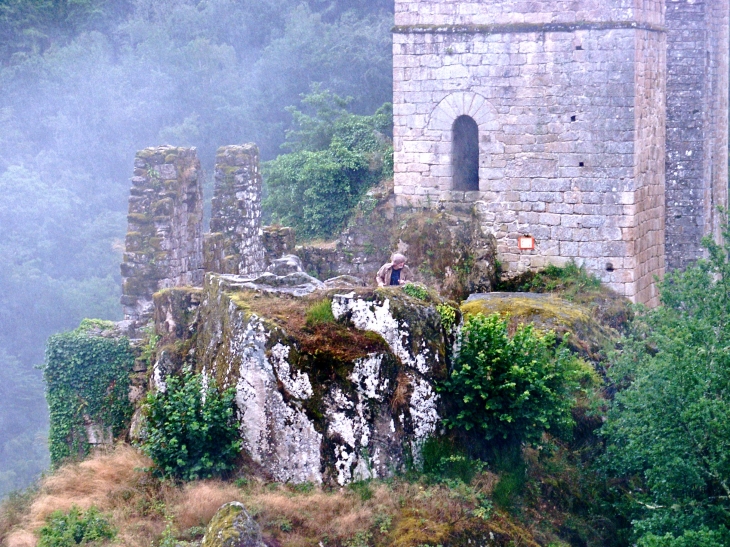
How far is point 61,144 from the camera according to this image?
3659 centimetres

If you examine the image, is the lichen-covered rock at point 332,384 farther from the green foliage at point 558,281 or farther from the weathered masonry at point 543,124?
the weathered masonry at point 543,124

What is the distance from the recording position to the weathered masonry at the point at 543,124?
1505 centimetres

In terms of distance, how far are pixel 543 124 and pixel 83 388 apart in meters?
7.60

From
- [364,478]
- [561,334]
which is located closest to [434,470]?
[364,478]

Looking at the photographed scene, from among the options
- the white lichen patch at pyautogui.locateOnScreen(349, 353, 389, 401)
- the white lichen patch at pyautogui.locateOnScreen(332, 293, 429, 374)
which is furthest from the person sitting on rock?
the white lichen patch at pyautogui.locateOnScreen(349, 353, 389, 401)

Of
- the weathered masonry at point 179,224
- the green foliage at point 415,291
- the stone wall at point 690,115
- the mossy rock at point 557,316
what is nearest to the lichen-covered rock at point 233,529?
the green foliage at point 415,291

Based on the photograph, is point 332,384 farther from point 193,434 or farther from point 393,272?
point 393,272

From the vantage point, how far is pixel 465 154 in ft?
53.4

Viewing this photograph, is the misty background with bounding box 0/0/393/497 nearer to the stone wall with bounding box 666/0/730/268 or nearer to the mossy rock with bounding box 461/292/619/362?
the stone wall with bounding box 666/0/730/268

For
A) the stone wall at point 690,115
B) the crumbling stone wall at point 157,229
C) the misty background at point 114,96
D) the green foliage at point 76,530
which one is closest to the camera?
the green foliage at point 76,530

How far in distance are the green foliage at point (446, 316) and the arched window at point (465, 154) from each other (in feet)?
20.6

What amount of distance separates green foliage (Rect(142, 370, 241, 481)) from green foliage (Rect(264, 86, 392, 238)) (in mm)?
8455

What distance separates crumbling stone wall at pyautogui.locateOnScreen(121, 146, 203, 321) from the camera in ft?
39.9

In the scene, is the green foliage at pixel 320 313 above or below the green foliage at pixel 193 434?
above
